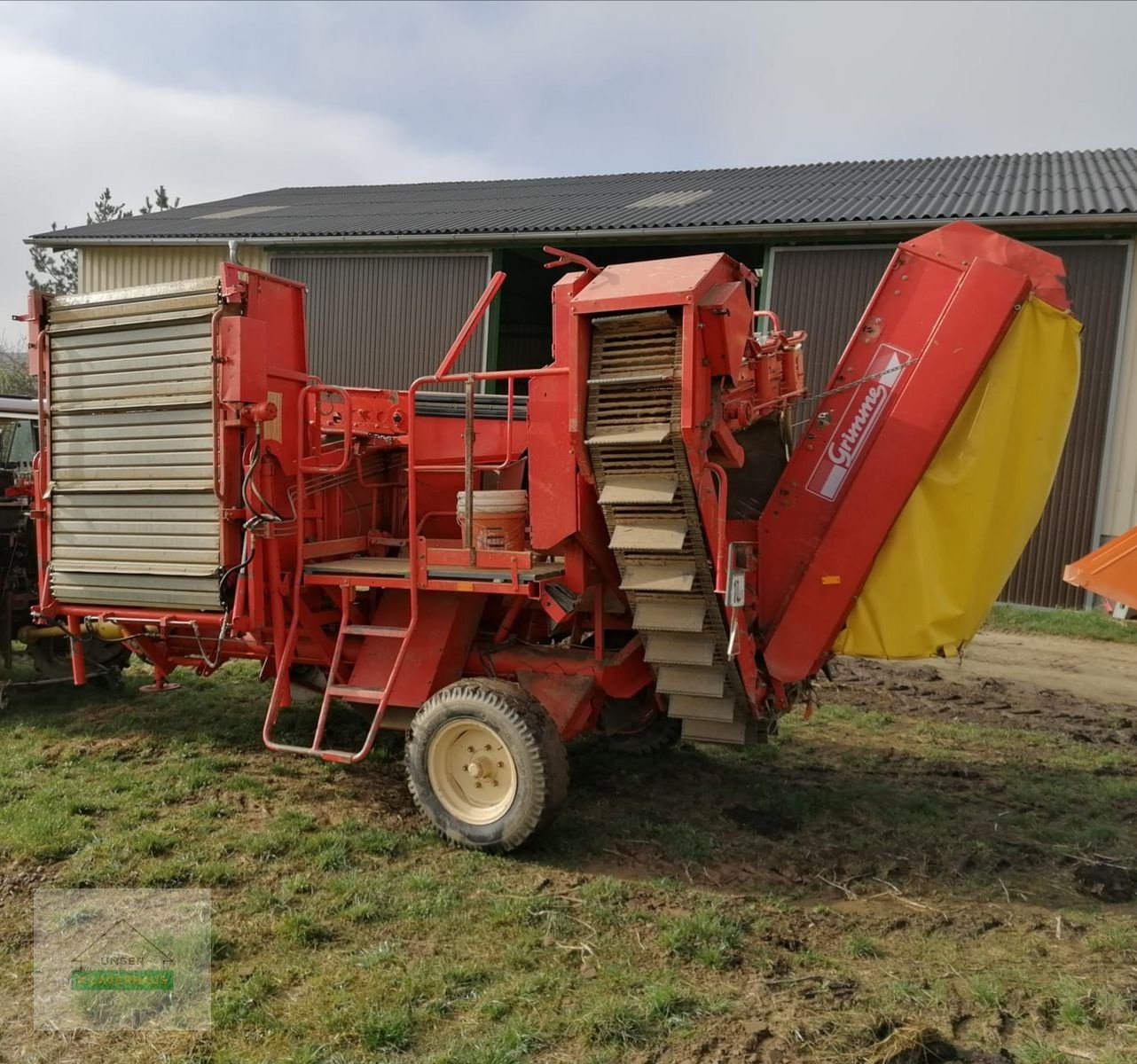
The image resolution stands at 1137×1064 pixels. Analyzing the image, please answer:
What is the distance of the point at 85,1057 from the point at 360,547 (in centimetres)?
317

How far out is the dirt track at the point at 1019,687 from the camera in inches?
283

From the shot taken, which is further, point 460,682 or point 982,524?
point 460,682

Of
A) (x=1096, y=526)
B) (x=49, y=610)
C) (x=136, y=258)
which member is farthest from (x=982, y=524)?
(x=136, y=258)

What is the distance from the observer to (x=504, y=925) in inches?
148

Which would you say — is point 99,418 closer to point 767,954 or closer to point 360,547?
point 360,547

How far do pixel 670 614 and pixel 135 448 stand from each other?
3168 millimetres

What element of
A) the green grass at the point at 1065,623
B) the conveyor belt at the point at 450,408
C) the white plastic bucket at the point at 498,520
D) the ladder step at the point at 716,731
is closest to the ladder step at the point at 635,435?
the white plastic bucket at the point at 498,520

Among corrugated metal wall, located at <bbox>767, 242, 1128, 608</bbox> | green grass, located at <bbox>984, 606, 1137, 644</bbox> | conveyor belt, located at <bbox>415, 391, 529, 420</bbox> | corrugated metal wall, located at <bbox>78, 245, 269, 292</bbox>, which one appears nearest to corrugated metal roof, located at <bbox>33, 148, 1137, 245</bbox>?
corrugated metal wall, located at <bbox>78, 245, 269, 292</bbox>

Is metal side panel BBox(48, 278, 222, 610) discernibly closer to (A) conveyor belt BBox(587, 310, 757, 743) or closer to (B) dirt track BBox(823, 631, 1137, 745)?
(A) conveyor belt BBox(587, 310, 757, 743)

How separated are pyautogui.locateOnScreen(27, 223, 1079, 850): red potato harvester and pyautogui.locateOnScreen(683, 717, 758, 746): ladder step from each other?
0.01 m

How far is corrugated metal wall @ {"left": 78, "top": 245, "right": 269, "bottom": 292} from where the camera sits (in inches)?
Result: 632

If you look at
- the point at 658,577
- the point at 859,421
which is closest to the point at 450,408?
the point at 658,577

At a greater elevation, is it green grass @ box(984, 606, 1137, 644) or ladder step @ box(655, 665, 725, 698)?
ladder step @ box(655, 665, 725, 698)

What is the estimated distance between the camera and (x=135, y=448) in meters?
5.37
